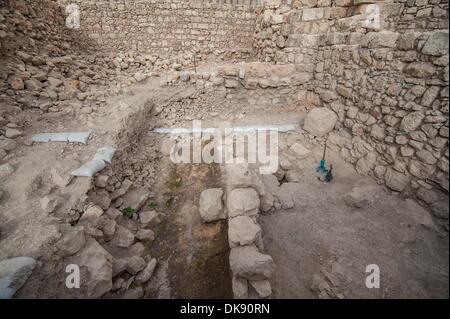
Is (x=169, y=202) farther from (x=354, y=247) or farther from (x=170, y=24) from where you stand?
(x=170, y=24)

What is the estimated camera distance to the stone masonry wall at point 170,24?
26.0 feet

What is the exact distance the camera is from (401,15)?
4.45 metres

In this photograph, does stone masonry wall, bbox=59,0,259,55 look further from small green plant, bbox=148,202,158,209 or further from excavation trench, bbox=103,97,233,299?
small green plant, bbox=148,202,158,209

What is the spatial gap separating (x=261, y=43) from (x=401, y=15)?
12.3 feet

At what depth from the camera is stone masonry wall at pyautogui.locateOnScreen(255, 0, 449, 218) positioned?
10.4 ft

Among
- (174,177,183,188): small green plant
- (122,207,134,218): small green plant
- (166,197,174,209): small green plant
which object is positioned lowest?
(166,197,174,209): small green plant

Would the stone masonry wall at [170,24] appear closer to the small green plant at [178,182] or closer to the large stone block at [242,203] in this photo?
the small green plant at [178,182]

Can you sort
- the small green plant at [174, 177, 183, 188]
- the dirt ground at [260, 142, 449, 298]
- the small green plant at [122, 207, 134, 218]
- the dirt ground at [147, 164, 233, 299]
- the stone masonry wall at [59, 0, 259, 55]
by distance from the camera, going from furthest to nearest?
the stone masonry wall at [59, 0, 259, 55] → the small green plant at [174, 177, 183, 188] → the small green plant at [122, 207, 134, 218] → the dirt ground at [147, 164, 233, 299] → the dirt ground at [260, 142, 449, 298]

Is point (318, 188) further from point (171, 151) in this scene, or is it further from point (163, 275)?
point (171, 151)

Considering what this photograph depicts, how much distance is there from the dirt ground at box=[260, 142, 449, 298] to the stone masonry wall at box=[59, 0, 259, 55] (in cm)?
766

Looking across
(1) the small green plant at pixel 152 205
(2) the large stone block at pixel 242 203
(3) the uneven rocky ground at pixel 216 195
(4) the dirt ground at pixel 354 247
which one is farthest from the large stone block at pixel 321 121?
(1) the small green plant at pixel 152 205

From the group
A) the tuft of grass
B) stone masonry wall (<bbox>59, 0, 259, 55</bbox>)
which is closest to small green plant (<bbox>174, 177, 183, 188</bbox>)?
the tuft of grass

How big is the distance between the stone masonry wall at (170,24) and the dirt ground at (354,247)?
7.66m
